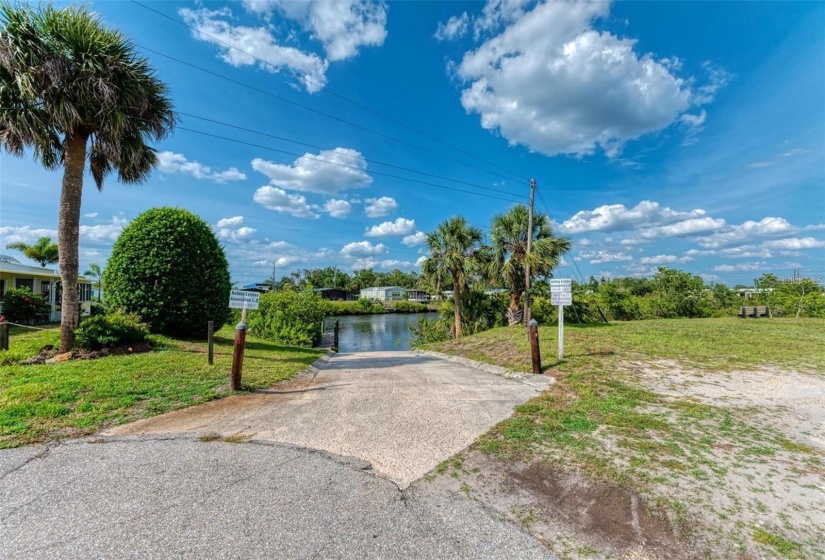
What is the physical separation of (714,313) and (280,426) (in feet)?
93.4

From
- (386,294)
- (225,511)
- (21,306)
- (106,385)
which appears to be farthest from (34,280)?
(386,294)

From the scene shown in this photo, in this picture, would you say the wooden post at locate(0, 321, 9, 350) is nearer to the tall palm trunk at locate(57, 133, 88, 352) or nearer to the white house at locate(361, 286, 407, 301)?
the tall palm trunk at locate(57, 133, 88, 352)

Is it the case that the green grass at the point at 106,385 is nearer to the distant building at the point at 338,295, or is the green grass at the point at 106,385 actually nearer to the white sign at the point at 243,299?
the white sign at the point at 243,299

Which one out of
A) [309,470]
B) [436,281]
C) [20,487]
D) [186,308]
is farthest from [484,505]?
[436,281]

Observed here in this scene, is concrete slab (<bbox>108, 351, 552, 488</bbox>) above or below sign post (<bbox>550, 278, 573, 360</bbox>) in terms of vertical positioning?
below

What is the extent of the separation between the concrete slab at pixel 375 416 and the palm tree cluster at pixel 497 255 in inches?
363

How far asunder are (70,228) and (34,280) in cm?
1291

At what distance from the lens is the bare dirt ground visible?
2.20 m

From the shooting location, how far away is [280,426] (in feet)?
13.5

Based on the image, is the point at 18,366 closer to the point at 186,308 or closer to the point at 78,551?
the point at 186,308

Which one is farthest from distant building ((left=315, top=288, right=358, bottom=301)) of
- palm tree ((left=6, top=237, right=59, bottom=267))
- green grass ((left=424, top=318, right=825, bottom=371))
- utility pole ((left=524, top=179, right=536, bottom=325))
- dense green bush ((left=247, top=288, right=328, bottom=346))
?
green grass ((left=424, top=318, right=825, bottom=371))

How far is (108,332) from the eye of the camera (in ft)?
24.5

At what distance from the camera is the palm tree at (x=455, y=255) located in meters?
16.5

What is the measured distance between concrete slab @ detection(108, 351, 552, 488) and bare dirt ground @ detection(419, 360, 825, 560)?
48cm
